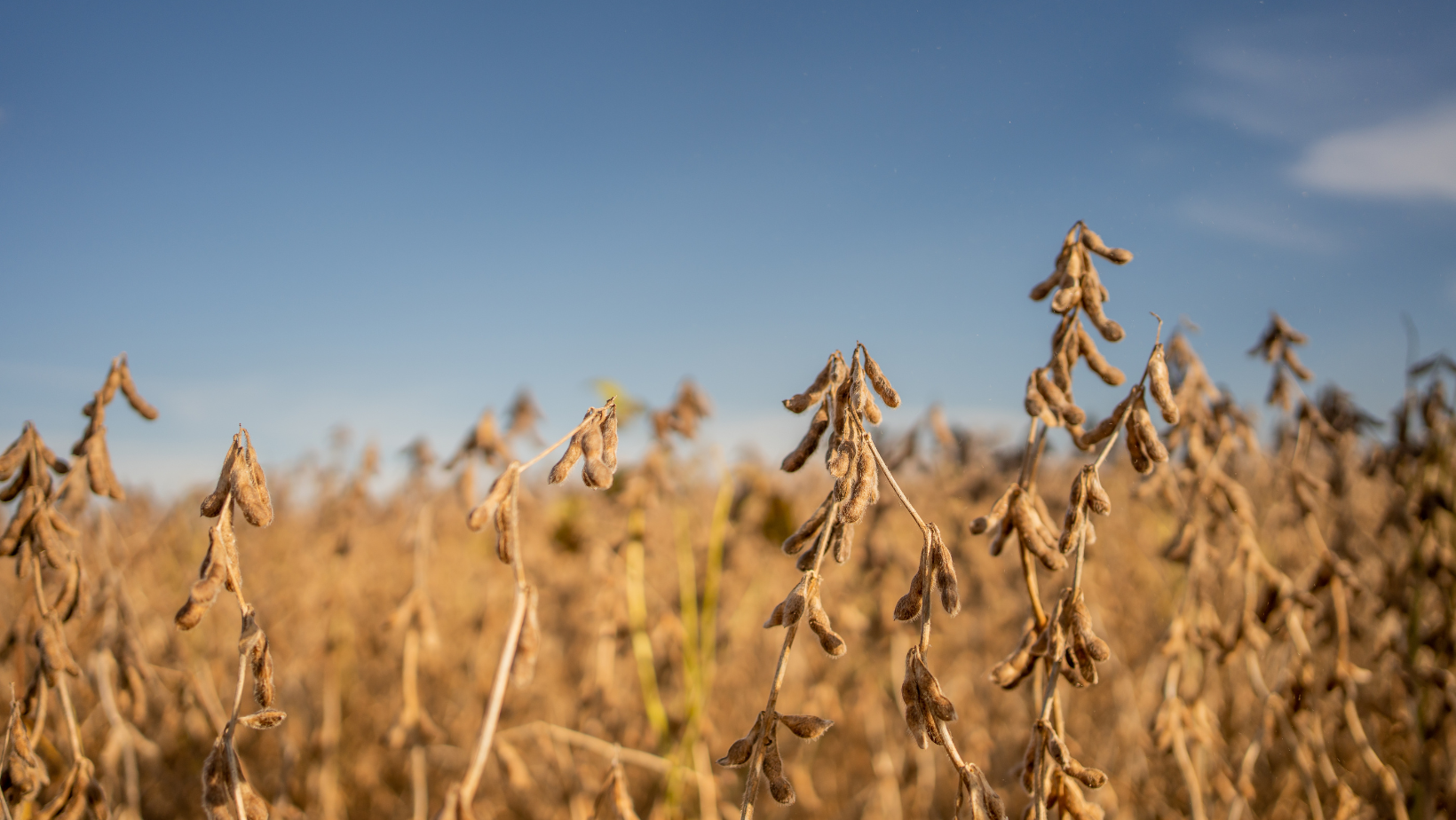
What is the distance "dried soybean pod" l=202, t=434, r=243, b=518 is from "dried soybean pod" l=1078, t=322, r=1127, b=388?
1192 mm

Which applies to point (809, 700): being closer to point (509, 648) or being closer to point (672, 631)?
point (672, 631)

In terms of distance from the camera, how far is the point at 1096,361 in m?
1.21

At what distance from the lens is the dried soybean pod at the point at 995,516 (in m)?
1.13

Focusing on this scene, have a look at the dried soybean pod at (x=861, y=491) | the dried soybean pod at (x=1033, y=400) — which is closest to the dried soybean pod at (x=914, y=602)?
the dried soybean pod at (x=861, y=491)

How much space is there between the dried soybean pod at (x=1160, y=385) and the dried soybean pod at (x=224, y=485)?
121 centimetres

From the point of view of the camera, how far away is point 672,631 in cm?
299

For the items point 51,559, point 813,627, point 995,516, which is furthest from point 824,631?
point 51,559

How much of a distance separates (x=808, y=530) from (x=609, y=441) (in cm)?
29

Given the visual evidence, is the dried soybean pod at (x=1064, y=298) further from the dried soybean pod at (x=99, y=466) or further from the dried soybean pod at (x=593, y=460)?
the dried soybean pod at (x=99, y=466)

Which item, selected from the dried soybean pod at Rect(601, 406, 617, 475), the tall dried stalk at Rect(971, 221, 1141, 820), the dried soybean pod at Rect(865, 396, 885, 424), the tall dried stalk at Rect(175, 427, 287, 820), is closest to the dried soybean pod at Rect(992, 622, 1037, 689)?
the tall dried stalk at Rect(971, 221, 1141, 820)

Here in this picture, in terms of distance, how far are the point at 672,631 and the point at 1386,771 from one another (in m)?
2.08

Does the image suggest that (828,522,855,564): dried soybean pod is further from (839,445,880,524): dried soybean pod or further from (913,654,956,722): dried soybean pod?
(913,654,956,722): dried soybean pod

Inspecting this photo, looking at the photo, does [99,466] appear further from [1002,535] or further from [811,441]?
[1002,535]

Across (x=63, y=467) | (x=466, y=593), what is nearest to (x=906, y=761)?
(x=63, y=467)
